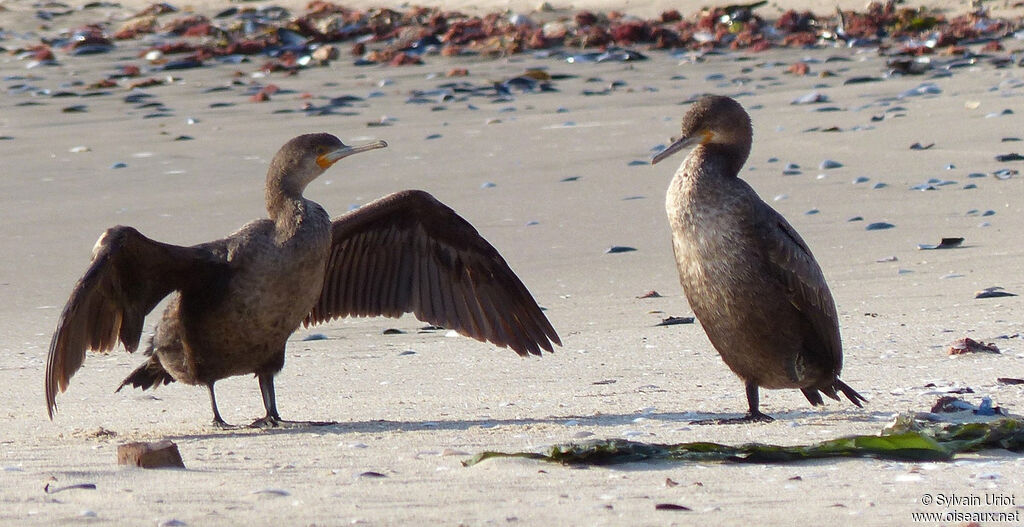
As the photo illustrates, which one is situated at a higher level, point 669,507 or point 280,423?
point 669,507

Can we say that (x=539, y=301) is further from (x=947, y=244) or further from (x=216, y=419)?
(x=216, y=419)

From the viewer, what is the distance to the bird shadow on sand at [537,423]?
5180mm

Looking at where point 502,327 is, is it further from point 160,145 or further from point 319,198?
point 160,145

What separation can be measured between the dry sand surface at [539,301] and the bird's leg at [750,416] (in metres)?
0.12

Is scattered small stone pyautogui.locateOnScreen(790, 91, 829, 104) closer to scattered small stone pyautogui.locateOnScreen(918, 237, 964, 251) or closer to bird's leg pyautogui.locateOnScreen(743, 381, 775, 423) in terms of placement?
scattered small stone pyautogui.locateOnScreen(918, 237, 964, 251)

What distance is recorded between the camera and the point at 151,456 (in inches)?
172

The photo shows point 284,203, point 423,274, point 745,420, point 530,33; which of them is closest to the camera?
point 745,420

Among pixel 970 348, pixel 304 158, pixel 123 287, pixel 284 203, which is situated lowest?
pixel 970 348

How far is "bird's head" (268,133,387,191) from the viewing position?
235 inches

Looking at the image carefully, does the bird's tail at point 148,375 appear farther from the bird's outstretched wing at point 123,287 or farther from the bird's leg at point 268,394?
the bird's leg at point 268,394

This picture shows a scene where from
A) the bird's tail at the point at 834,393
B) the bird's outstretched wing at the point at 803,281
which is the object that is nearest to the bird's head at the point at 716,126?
the bird's outstretched wing at the point at 803,281

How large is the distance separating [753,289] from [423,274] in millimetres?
1875

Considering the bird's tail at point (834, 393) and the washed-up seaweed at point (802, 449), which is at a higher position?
the washed-up seaweed at point (802, 449)

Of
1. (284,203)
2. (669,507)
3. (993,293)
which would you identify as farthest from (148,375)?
(993,293)
